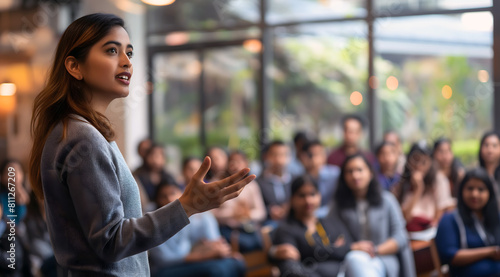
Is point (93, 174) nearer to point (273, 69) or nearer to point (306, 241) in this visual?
point (306, 241)

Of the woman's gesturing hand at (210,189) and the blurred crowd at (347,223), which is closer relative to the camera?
the woman's gesturing hand at (210,189)

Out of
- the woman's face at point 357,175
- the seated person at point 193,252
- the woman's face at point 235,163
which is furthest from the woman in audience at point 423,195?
the woman's face at point 235,163

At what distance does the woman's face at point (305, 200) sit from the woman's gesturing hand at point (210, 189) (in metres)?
2.33

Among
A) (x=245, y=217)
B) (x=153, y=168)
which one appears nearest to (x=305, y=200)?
(x=245, y=217)

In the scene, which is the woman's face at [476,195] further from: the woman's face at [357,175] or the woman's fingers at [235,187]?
the woman's fingers at [235,187]

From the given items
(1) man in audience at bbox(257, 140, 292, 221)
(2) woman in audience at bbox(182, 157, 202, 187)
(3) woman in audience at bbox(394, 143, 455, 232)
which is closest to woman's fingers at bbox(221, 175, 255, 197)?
(3) woman in audience at bbox(394, 143, 455, 232)

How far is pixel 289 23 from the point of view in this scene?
16.3 ft

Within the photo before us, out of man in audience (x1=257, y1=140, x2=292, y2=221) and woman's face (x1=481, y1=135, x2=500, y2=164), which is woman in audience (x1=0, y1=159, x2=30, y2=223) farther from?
woman's face (x1=481, y1=135, x2=500, y2=164)

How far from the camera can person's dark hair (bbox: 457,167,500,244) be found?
9.78 ft

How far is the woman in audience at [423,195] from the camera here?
343 centimetres

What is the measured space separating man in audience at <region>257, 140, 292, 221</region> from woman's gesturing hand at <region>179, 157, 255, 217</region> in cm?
292

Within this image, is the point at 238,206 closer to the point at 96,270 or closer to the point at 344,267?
the point at 344,267

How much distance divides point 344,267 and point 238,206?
93 centimetres

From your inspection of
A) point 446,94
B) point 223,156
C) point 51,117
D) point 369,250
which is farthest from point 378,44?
point 51,117
